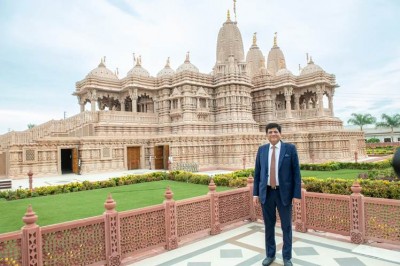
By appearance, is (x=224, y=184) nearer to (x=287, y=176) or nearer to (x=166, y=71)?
(x=287, y=176)

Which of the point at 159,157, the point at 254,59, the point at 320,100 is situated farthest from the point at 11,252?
the point at 254,59

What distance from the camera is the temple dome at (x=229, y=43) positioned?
2788 centimetres

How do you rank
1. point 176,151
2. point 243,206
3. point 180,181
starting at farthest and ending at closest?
point 176,151, point 180,181, point 243,206

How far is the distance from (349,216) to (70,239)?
5.29 m

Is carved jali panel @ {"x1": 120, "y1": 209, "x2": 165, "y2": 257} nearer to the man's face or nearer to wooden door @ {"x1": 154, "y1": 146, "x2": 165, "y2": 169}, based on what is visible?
the man's face

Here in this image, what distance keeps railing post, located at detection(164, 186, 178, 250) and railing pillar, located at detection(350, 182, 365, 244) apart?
3.57m

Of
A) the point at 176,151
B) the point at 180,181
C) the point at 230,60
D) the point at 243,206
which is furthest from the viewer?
the point at 230,60

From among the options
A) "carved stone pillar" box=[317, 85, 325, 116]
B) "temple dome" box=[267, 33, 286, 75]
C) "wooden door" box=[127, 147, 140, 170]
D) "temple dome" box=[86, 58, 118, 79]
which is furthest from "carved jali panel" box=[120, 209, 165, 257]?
"temple dome" box=[267, 33, 286, 75]

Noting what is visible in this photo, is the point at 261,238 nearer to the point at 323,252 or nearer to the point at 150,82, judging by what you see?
the point at 323,252

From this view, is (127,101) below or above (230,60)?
below

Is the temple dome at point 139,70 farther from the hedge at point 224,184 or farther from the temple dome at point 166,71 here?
the hedge at point 224,184

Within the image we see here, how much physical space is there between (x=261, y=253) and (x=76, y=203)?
7094 millimetres

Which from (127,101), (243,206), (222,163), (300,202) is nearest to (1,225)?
(243,206)

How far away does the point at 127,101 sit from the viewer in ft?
101
